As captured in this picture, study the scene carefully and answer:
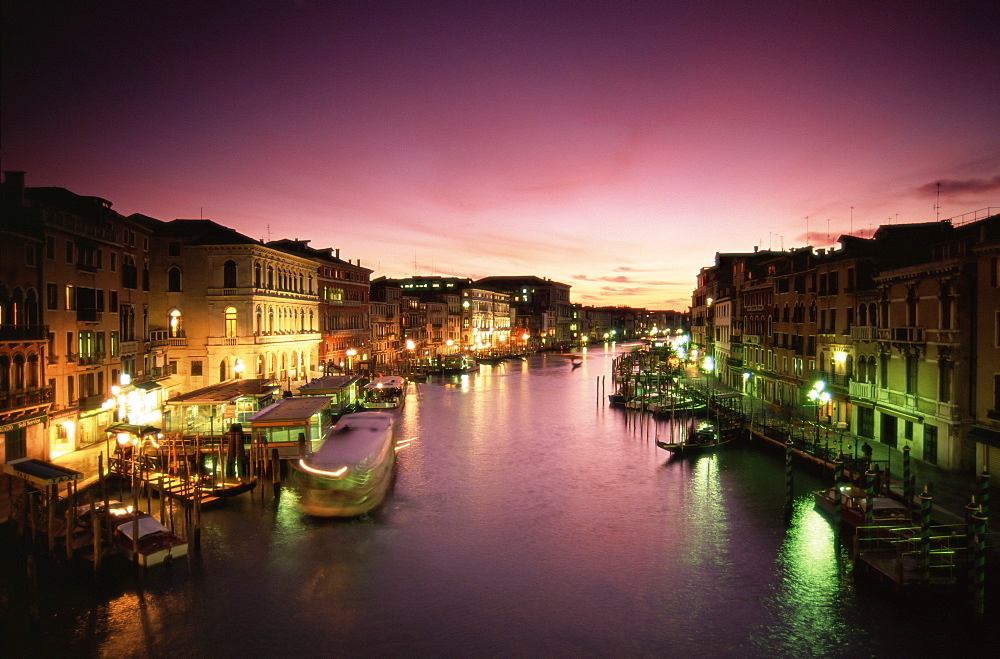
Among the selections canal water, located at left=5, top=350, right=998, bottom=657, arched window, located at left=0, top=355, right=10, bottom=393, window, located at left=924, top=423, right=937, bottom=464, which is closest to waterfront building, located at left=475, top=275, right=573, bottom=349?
window, located at left=924, top=423, right=937, bottom=464

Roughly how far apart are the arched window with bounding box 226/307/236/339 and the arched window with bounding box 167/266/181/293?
3.27 metres

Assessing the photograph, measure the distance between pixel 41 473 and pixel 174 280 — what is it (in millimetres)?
22826

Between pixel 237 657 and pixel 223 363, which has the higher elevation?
pixel 223 363

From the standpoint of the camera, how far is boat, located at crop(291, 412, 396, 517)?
1914cm

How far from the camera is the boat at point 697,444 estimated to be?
28.7 m

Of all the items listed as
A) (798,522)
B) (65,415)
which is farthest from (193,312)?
(798,522)

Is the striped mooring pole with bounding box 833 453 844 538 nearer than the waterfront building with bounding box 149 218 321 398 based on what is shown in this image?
Yes

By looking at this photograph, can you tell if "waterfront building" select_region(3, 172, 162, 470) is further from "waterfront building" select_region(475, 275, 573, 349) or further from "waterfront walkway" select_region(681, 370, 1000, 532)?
"waterfront building" select_region(475, 275, 573, 349)

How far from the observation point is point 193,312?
3678 cm

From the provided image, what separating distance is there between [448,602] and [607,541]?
574 centimetres

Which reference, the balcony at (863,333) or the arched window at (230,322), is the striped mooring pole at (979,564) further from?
the arched window at (230,322)

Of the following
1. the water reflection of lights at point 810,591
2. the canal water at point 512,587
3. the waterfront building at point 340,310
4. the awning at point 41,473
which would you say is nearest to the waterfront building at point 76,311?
the awning at point 41,473

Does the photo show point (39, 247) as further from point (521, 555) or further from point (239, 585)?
point (521, 555)

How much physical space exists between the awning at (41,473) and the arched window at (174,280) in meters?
21.2
